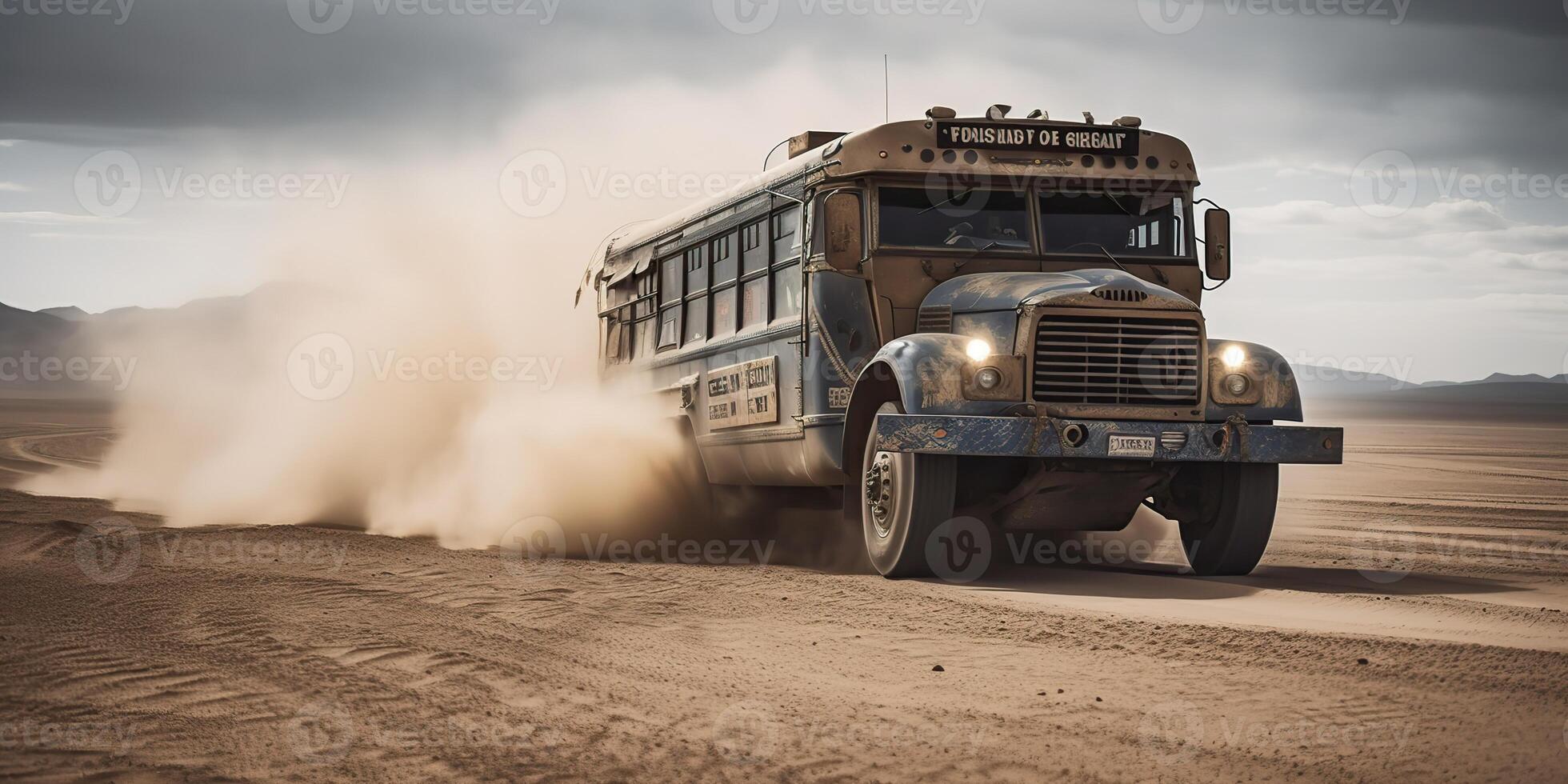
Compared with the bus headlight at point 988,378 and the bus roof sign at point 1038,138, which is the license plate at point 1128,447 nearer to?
the bus headlight at point 988,378

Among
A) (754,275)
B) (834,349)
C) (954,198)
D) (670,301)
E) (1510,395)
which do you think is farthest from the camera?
(1510,395)

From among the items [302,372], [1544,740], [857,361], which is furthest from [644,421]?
[1544,740]

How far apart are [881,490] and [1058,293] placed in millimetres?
1840

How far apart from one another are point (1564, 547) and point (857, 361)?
6.93m

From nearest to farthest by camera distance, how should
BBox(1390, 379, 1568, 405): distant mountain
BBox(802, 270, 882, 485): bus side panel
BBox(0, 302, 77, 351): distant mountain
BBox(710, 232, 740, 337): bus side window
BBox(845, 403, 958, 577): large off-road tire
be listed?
BBox(845, 403, 958, 577): large off-road tire → BBox(802, 270, 882, 485): bus side panel → BBox(710, 232, 740, 337): bus side window → BBox(1390, 379, 1568, 405): distant mountain → BBox(0, 302, 77, 351): distant mountain

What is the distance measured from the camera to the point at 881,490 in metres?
10.5

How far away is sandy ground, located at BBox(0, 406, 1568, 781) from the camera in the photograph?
521 centimetres

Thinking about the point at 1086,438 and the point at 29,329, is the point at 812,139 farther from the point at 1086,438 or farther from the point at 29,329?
the point at 29,329

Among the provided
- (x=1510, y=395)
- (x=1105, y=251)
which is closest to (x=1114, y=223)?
(x=1105, y=251)

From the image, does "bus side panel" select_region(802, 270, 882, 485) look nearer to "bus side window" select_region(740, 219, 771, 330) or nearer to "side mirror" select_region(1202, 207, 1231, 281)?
"bus side window" select_region(740, 219, 771, 330)

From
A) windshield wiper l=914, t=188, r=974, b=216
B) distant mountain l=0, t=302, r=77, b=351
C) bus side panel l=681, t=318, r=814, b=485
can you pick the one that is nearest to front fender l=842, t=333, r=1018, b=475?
windshield wiper l=914, t=188, r=974, b=216

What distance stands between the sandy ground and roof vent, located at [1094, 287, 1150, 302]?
190 cm

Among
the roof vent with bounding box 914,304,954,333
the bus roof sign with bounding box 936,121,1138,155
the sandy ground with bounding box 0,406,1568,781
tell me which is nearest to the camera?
the sandy ground with bounding box 0,406,1568,781

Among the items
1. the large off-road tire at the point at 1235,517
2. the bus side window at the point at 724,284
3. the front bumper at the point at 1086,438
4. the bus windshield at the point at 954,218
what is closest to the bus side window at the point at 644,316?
the bus side window at the point at 724,284
